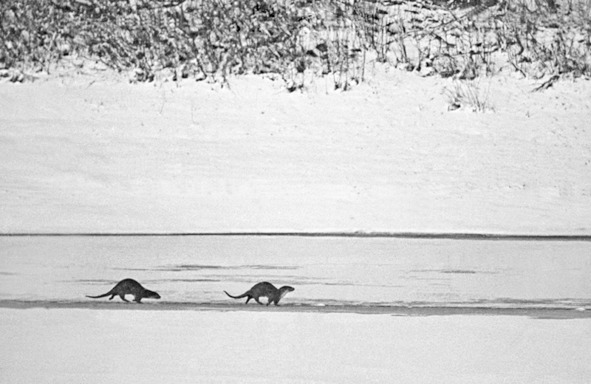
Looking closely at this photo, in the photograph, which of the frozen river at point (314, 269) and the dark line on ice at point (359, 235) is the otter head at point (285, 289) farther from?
the dark line on ice at point (359, 235)

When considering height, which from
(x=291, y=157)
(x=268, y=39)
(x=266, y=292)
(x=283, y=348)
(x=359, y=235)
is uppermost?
(x=268, y=39)

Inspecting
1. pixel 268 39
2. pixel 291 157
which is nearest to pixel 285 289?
pixel 291 157

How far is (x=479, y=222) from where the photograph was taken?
2.73 meters

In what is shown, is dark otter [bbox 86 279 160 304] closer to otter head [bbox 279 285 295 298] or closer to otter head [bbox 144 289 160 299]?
otter head [bbox 144 289 160 299]

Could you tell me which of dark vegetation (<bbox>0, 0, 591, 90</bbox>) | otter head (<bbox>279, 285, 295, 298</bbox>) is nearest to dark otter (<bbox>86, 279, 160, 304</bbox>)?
otter head (<bbox>279, 285, 295, 298</bbox>)

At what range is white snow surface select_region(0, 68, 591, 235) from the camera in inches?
108

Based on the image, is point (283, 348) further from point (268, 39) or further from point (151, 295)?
point (268, 39)

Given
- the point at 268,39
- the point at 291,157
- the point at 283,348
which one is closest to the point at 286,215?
the point at 291,157

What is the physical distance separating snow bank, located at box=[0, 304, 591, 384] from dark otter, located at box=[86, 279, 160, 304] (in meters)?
0.03

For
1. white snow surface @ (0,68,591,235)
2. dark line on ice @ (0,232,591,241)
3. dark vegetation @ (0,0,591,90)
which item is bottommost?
dark line on ice @ (0,232,591,241)

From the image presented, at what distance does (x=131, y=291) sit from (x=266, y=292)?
0.95 ft

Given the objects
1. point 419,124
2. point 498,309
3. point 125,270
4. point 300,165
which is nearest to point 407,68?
point 419,124

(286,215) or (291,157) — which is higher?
(291,157)

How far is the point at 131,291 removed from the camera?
276cm
